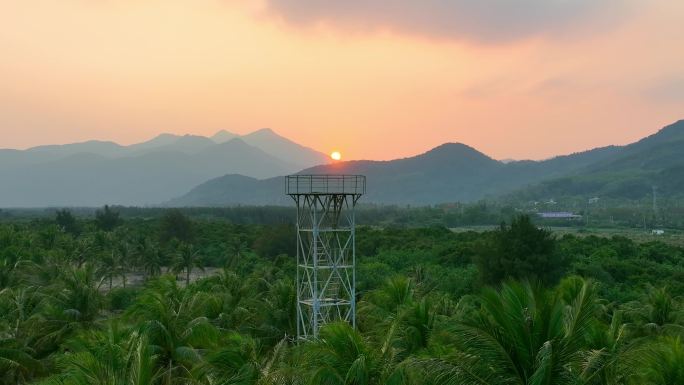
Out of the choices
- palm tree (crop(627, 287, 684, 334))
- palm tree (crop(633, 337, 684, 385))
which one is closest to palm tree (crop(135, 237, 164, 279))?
palm tree (crop(627, 287, 684, 334))

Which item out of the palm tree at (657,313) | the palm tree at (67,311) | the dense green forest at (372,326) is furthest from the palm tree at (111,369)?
the palm tree at (657,313)

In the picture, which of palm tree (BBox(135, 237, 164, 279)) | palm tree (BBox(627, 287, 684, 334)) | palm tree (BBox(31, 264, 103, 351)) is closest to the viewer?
palm tree (BBox(627, 287, 684, 334))

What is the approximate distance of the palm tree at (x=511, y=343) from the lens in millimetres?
12562

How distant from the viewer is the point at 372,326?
31016 mm

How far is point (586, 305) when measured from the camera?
529 inches

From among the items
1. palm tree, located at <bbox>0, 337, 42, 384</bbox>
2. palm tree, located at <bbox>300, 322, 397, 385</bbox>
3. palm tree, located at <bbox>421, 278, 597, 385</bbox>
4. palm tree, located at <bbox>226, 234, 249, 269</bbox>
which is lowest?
palm tree, located at <bbox>226, 234, 249, 269</bbox>

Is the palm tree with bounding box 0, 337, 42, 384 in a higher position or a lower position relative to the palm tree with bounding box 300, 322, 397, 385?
lower

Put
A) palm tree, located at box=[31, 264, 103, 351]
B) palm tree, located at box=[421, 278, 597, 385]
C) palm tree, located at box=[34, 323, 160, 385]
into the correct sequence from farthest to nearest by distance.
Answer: palm tree, located at box=[31, 264, 103, 351]
palm tree, located at box=[34, 323, 160, 385]
palm tree, located at box=[421, 278, 597, 385]

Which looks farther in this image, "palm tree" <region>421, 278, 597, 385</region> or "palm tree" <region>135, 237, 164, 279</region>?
"palm tree" <region>135, 237, 164, 279</region>

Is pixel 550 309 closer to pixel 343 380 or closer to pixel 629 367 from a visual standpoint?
pixel 629 367

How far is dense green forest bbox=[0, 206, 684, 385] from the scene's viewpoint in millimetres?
12844

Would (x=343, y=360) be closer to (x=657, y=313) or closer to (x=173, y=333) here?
(x=173, y=333)

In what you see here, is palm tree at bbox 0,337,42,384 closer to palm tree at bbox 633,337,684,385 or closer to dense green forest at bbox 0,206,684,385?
dense green forest at bbox 0,206,684,385

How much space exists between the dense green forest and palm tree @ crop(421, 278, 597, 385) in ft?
0.08
